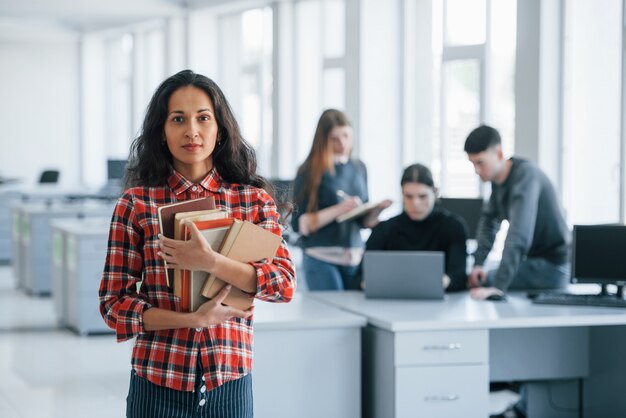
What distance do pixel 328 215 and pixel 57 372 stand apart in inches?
84.1

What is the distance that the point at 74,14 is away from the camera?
14.1 meters

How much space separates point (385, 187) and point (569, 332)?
14.5 ft

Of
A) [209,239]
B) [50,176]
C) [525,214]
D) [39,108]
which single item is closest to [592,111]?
[525,214]

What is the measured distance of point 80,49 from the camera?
646 inches

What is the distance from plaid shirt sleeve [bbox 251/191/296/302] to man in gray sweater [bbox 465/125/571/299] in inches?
96.1

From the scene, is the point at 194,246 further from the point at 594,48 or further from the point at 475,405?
the point at 594,48

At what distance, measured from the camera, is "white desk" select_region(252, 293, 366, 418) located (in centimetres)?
366

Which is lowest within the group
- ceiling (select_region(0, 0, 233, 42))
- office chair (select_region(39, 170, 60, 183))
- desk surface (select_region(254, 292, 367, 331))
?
desk surface (select_region(254, 292, 367, 331))

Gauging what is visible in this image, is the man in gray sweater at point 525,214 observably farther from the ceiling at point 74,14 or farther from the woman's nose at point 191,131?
the ceiling at point 74,14

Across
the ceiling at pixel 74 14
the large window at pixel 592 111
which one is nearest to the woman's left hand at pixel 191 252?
the large window at pixel 592 111

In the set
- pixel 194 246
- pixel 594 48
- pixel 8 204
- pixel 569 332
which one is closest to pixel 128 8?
pixel 8 204

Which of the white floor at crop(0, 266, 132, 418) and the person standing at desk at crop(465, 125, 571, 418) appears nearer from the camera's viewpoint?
the person standing at desk at crop(465, 125, 571, 418)

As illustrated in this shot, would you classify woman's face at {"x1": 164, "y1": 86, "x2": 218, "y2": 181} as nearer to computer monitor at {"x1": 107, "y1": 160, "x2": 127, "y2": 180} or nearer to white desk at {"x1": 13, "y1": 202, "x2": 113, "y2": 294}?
white desk at {"x1": 13, "y1": 202, "x2": 113, "y2": 294}

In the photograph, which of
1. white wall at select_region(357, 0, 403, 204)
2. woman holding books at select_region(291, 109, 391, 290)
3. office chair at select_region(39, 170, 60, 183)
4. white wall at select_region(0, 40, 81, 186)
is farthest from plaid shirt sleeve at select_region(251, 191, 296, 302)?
white wall at select_region(0, 40, 81, 186)
